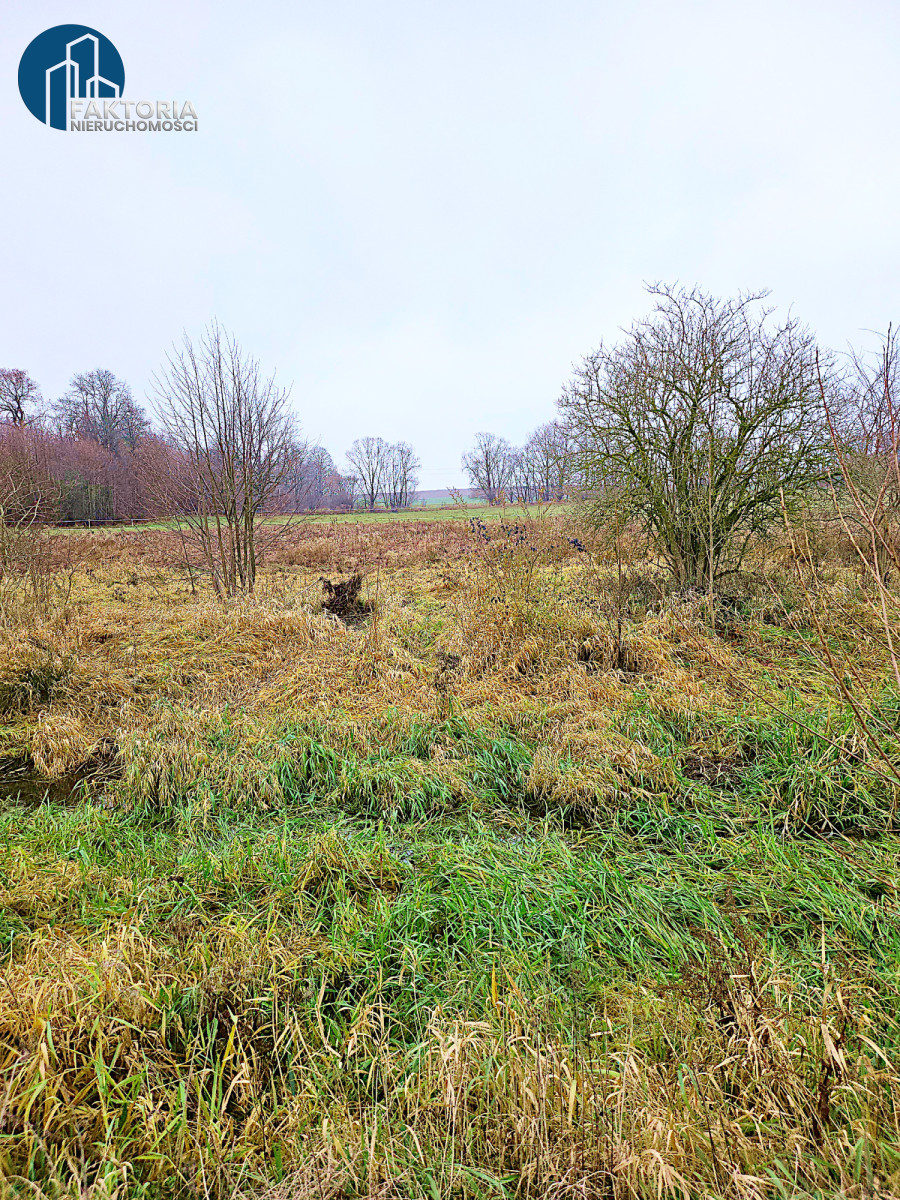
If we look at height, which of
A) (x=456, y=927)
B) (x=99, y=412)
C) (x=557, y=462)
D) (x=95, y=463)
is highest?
(x=99, y=412)

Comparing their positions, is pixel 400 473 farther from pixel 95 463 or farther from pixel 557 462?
pixel 557 462

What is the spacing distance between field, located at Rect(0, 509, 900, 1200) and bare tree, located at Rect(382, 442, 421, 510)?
67.1 metres

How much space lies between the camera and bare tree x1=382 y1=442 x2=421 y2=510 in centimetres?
7253

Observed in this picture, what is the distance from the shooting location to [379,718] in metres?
4.80

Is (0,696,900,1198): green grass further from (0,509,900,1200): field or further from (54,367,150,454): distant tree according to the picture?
(54,367,150,454): distant tree

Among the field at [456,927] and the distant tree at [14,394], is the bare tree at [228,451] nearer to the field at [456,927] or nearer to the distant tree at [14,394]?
the field at [456,927]

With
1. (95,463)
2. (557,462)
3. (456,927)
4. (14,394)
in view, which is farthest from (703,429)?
(14,394)

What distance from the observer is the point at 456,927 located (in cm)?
258

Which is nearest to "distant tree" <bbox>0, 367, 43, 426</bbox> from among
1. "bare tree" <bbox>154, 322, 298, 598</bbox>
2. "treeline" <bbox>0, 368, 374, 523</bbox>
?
"treeline" <bbox>0, 368, 374, 523</bbox>

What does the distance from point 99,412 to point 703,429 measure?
148 ft

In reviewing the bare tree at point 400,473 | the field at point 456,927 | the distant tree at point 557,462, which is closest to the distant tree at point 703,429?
the distant tree at point 557,462

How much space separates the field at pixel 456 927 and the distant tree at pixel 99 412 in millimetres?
40058

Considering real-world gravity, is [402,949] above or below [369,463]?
below

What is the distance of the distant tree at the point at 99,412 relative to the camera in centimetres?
3809
